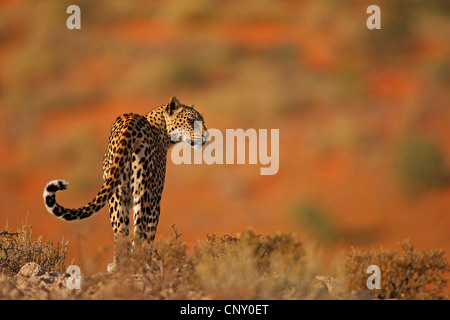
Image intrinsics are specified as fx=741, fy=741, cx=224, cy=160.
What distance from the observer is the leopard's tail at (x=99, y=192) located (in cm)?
718

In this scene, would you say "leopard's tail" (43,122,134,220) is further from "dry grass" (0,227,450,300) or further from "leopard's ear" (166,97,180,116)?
"leopard's ear" (166,97,180,116)

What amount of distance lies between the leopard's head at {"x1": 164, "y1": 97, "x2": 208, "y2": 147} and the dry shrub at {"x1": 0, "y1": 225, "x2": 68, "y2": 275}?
206 cm

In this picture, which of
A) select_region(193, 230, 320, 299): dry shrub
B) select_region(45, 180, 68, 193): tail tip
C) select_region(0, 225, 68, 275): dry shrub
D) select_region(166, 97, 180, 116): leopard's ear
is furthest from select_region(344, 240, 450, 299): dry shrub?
select_region(0, 225, 68, 275): dry shrub

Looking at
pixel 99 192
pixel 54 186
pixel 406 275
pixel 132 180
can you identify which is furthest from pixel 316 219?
pixel 54 186

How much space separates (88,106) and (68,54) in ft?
21.4

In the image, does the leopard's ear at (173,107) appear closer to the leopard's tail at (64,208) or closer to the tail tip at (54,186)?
the leopard's tail at (64,208)

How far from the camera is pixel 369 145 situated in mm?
26391

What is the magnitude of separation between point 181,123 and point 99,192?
206cm

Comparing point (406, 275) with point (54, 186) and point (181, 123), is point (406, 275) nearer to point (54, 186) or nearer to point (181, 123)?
point (181, 123)

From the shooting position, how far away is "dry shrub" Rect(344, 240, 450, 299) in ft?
25.0

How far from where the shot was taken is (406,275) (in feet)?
25.2

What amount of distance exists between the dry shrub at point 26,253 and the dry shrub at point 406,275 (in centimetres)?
391
